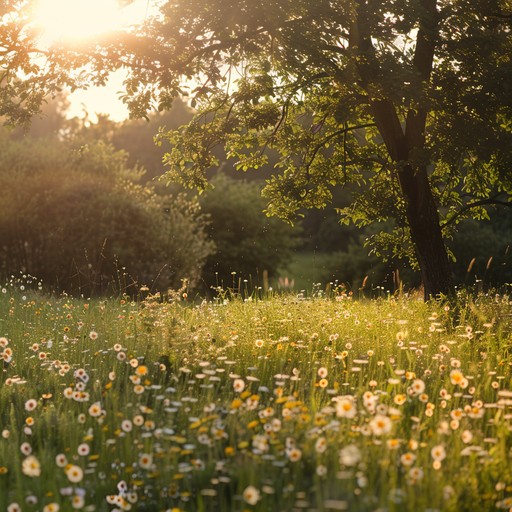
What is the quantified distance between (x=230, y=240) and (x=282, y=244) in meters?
2.32

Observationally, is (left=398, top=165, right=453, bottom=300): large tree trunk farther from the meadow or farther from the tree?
the meadow

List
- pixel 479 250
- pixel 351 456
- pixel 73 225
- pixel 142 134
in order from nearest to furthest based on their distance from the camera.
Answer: pixel 351 456, pixel 73 225, pixel 479 250, pixel 142 134

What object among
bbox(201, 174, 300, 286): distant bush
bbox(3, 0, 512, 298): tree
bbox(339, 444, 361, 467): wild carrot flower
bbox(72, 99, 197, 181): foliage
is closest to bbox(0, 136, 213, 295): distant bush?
bbox(201, 174, 300, 286): distant bush

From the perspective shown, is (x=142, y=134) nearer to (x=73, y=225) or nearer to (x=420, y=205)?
(x=73, y=225)

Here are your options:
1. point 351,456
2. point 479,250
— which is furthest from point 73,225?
point 351,456

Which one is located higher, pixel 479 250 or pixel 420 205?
pixel 420 205

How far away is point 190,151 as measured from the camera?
39.0 ft

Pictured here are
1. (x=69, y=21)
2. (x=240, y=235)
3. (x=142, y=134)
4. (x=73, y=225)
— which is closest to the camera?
(x=69, y=21)

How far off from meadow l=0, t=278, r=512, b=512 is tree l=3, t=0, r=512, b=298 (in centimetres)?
353

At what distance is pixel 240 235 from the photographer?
92.7ft

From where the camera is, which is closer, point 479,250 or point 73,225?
point 73,225

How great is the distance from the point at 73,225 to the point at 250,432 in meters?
16.8

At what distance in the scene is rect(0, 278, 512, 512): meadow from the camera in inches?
152

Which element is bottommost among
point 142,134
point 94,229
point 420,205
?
point 94,229
